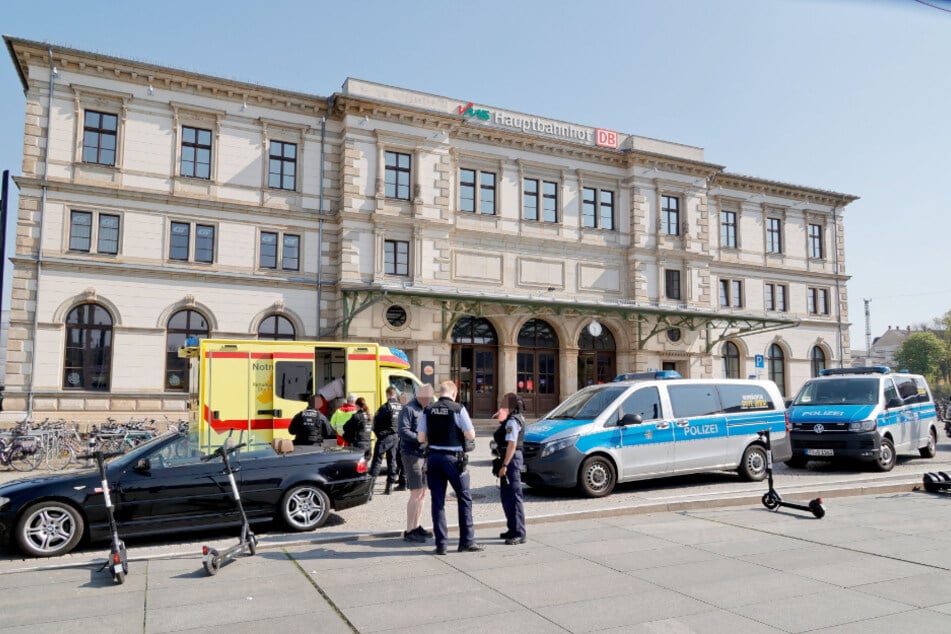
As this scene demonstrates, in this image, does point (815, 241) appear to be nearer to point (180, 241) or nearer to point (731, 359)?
point (731, 359)

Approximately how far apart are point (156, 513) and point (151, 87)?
64.7 ft

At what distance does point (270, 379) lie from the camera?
15.5 metres

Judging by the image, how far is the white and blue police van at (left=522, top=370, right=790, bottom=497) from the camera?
11078 mm

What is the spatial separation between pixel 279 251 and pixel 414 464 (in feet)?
60.2

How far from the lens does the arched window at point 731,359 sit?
34375 millimetres

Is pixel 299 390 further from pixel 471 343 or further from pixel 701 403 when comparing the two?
pixel 471 343

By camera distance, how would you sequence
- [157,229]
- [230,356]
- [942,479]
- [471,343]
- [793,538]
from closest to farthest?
[793,538]
[942,479]
[230,356]
[157,229]
[471,343]

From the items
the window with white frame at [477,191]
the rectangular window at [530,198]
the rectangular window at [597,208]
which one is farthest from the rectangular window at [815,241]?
the window with white frame at [477,191]

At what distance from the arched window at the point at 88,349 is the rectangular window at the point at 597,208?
742 inches

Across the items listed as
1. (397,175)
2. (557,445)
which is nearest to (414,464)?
(557,445)

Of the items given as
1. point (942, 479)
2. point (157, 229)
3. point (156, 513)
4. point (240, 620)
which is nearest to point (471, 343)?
point (157, 229)

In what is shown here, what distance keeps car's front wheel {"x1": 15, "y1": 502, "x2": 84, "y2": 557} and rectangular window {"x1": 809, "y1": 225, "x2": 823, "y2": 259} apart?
37.5 metres

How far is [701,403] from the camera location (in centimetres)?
1241

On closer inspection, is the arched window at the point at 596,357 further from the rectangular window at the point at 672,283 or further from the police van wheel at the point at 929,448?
the police van wheel at the point at 929,448
